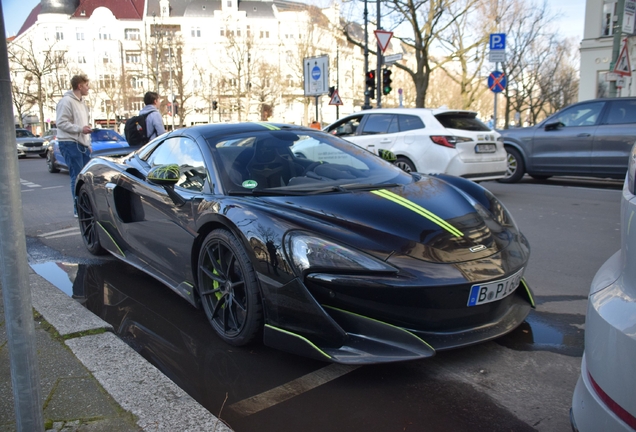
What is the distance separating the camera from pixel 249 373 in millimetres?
2887

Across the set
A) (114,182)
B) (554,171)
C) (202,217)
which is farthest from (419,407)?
(554,171)

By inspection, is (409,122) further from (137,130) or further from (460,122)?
(137,130)

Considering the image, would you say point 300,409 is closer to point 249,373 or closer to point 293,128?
point 249,373

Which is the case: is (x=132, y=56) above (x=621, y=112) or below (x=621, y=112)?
above

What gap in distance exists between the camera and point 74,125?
24.7ft

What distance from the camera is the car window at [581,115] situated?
9.84 meters

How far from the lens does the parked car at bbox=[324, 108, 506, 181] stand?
8539mm

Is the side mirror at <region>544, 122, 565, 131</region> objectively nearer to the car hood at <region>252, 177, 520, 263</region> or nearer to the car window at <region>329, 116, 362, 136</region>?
the car window at <region>329, 116, 362, 136</region>

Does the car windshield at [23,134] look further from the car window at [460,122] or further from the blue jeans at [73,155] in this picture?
the car window at [460,122]

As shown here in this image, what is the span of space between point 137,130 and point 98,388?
6.46 m

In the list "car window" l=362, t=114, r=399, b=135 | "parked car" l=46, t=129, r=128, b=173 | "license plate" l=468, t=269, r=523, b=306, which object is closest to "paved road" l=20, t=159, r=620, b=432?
"license plate" l=468, t=269, r=523, b=306

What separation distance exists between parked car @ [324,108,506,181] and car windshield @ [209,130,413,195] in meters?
4.58

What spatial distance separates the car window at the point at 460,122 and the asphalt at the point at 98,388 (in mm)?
6765

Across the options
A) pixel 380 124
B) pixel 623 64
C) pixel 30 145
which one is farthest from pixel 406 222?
pixel 30 145
